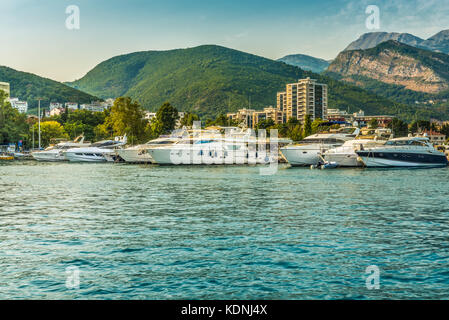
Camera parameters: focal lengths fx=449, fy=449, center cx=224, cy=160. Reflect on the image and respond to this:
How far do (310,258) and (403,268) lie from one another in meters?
2.37

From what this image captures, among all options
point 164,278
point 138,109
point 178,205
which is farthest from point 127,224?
point 138,109

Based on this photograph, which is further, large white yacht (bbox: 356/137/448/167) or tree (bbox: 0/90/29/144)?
tree (bbox: 0/90/29/144)

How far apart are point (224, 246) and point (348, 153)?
152ft

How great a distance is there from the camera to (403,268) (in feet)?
37.3

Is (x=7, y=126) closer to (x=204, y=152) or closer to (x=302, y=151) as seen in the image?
(x=204, y=152)

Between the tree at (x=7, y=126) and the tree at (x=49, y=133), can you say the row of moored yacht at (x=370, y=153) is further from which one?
the tree at (x=49, y=133)

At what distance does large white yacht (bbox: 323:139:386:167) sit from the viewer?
187 feet

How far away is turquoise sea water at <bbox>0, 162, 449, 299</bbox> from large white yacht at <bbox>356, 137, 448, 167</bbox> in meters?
29.8

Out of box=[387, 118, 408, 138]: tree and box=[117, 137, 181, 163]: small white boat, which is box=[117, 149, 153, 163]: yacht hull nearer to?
box=[117, 137, 181, 163]: small white boat

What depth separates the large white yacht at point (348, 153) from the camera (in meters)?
56.9

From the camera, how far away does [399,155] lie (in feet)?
182

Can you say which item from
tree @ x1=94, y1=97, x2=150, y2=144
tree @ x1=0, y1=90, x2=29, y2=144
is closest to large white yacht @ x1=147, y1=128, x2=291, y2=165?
tree @ x1=94, y1=97, x2=150, y2=144

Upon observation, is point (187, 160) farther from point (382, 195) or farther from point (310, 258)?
point (310, 258)

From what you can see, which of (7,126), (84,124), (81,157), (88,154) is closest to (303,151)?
(88,154)
